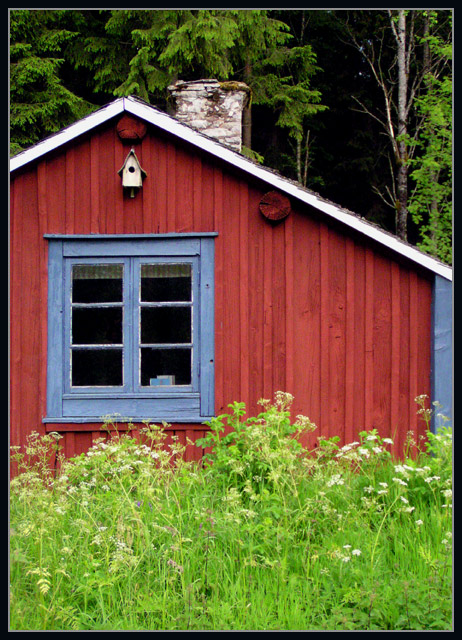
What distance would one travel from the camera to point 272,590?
3.85m

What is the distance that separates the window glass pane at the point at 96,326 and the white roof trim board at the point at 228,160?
10.5 ft

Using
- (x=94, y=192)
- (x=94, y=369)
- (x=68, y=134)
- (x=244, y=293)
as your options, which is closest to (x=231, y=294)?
(x=244, y=293)

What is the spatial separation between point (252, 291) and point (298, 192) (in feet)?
3.68

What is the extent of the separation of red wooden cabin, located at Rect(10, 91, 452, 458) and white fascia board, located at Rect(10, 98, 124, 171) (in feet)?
0.03

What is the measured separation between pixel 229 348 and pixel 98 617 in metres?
3.33

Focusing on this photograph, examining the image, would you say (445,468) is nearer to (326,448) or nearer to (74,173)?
(326,448)

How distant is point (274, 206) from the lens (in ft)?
21.3

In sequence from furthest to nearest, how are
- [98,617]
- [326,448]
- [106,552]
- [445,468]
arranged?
[326,448], [445,468], [106,552], [98,617]

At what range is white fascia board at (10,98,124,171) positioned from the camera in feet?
21.2

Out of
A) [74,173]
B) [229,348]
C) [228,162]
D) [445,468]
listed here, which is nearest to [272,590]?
[445,468]

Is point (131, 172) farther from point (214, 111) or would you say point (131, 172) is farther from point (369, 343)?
point (369, 343)

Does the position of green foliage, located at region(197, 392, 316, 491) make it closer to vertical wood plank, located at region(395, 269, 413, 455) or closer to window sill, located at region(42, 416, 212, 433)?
window sill, located at region(42, 416, 212, 433)

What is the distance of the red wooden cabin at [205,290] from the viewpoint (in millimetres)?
6496

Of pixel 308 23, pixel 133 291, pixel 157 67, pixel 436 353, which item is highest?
pixel 308 23
